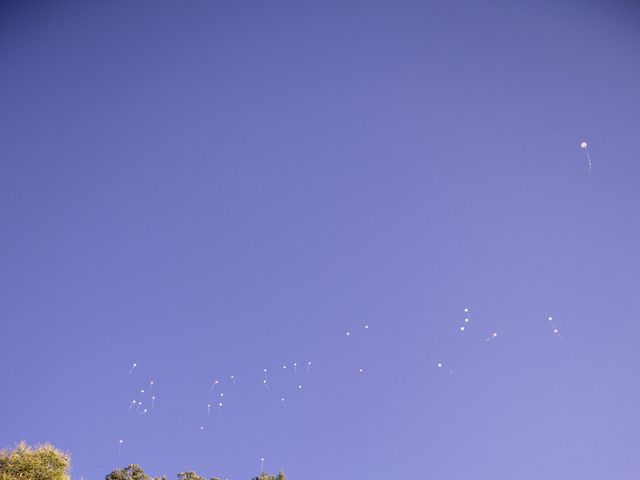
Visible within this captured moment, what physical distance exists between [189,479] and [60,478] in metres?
4.65

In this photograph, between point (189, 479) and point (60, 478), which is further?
point (189, 479)

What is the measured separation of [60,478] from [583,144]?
21630 mm

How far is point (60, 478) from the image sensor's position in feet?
59.0

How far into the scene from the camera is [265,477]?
836 inches

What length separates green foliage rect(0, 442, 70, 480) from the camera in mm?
17375

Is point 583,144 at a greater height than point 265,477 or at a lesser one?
greater

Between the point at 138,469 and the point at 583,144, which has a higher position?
the point at 583,144

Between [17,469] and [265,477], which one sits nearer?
[17,469]

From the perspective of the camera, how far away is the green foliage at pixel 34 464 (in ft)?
57.0

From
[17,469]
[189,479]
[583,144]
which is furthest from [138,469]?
[583,144]

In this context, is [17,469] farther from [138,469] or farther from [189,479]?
[189,479]

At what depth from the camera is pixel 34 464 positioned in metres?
17.8

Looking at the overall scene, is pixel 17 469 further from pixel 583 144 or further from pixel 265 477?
pixel 583 144

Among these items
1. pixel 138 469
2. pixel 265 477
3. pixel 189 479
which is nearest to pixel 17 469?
pixel 138 469
